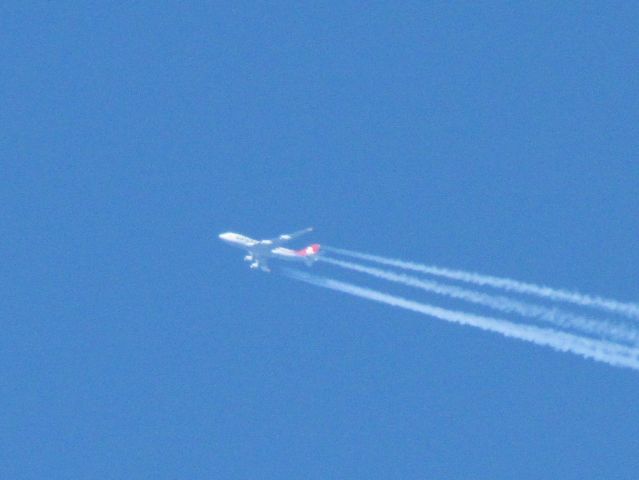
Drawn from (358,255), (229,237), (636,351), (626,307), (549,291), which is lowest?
(636,351)

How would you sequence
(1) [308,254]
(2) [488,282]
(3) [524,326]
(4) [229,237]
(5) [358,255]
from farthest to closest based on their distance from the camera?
(4) [229,237], (1) [308,254], (5) [358,255], (2) [488,282], (3) [524,326]

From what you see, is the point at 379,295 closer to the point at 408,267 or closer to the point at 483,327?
the point at 408,267

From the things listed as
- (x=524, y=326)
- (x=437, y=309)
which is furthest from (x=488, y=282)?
(x=524, y=326)

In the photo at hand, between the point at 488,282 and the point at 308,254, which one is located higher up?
the point at 308,254

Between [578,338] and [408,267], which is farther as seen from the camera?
[408,267]

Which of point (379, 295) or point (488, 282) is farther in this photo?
point (379, 295)

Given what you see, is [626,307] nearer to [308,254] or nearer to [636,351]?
[636,351]

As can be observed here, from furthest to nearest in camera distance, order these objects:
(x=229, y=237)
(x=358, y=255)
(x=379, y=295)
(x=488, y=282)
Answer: (x=229, y=237)
(x=358, y=255)
(x=379, y=295)
(x=488, y=282)

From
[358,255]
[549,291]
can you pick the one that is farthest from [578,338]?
[358,255]

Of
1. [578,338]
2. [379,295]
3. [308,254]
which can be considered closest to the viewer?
[578,338]
